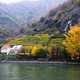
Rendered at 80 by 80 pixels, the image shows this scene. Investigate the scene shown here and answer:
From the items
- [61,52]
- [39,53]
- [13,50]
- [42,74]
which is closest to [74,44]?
[61,52]

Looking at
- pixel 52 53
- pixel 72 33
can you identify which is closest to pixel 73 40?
pixel 72 33

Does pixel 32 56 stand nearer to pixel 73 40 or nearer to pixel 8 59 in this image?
pixel 8 59

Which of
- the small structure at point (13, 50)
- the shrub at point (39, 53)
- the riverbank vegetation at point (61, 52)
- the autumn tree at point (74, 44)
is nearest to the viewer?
the autumn tree at point (74, 44)

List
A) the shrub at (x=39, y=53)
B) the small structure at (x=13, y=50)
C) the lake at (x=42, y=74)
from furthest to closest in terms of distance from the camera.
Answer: the small structure at (x=13, y=50), the shrub at (x=39, y=53), the lake at (x=42, y=74)

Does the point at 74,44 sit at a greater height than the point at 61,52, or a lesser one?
greater

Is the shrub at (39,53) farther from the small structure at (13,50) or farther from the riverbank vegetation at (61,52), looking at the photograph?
the small structure at (13,50)

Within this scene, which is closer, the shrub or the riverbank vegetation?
the riverbank vegetation

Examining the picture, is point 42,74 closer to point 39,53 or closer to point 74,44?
point 74,44

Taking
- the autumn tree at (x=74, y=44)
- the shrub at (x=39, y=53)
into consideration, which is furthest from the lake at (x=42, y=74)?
the shrub at (x=39, y=53)

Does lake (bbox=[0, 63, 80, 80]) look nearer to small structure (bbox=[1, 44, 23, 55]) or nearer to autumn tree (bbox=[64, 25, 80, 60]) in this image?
autumn tree (bbox=[64, 25, 80, 60])

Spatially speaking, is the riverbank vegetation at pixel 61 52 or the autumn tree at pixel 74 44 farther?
the riverbank vegetation at pixel 61 52

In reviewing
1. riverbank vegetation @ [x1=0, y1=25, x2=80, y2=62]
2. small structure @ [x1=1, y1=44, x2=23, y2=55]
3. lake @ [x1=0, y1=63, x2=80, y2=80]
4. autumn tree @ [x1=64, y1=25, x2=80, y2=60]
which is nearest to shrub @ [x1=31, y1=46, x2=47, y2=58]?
riverbank vegetation @ [x1=0, y1=25, x2=80, y2=62]

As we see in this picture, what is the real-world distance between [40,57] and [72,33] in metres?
21.3

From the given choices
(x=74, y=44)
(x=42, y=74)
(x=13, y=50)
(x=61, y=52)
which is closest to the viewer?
(x=42, y=74)
